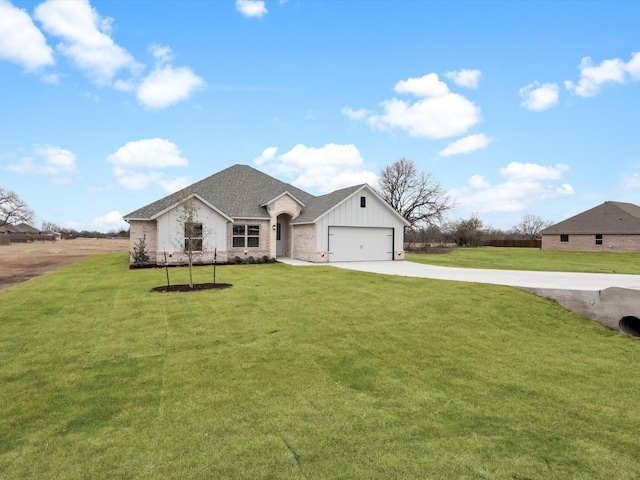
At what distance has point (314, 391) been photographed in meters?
5.24

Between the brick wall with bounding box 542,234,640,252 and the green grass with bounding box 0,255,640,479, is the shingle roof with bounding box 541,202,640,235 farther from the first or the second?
the green grass with bounding box 0,255,640,479

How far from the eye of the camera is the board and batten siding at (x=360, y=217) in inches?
913

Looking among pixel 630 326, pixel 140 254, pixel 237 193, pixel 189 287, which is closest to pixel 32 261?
pixel 140 254

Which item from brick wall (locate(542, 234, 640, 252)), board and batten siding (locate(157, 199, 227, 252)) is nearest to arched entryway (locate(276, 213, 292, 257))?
board and batten siding (locate(157, 199, 227, 252))

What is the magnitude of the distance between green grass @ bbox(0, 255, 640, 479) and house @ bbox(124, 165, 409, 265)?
37.3 feet

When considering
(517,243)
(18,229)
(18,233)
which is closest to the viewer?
(517,243)

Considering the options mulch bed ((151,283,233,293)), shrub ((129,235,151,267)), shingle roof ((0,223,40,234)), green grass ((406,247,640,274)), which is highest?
shingle roof ((0,223,40,234))

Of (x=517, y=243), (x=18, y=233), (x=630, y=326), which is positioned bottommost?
(x=630, y=326)

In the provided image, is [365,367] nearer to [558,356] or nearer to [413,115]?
[558,356]

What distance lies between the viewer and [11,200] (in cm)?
6694

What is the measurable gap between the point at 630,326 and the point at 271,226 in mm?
19581

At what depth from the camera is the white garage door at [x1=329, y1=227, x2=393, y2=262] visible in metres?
23.8

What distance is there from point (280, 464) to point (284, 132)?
2483cm

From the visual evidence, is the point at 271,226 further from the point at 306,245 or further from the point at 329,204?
the point at 329,204
